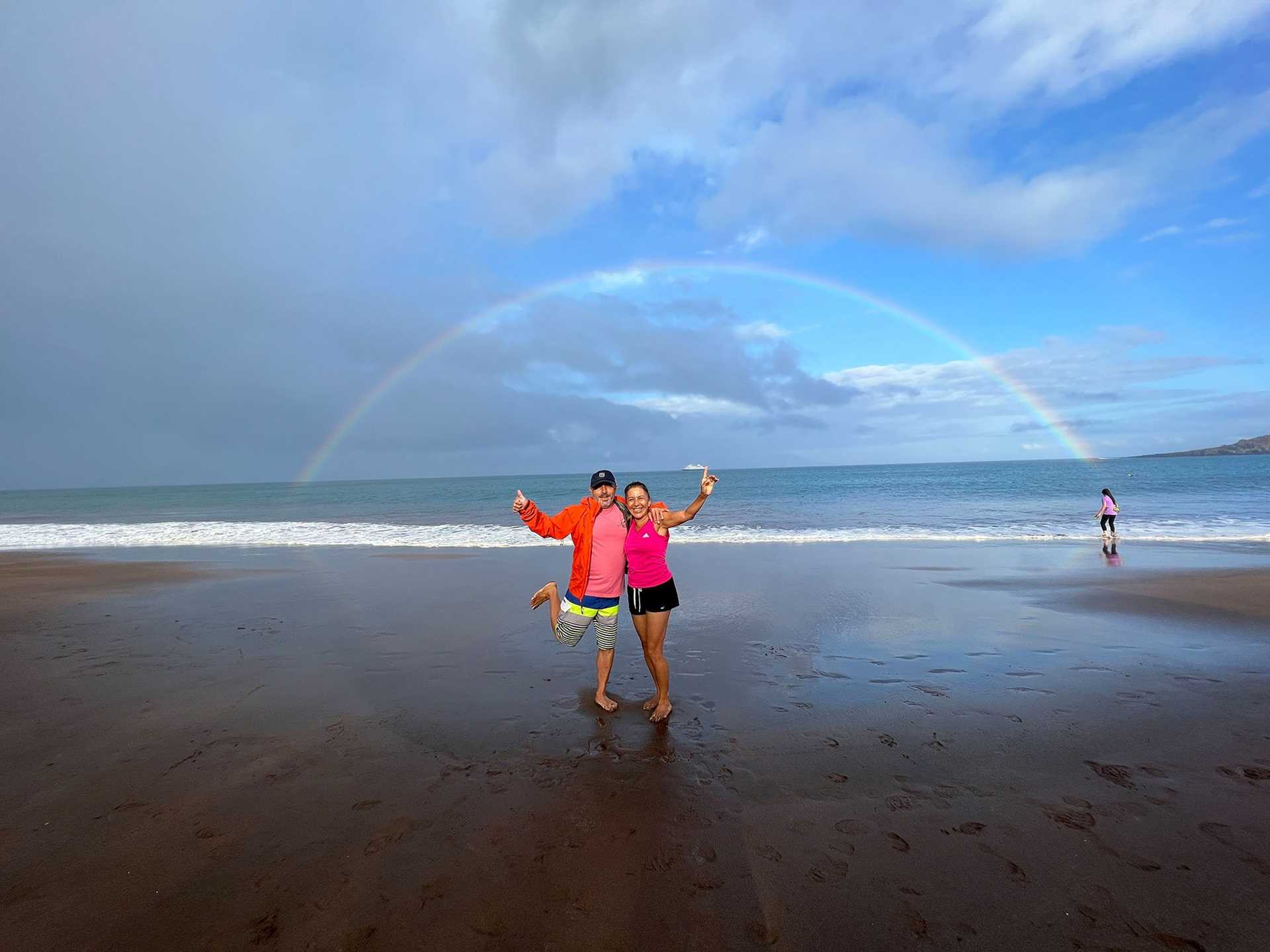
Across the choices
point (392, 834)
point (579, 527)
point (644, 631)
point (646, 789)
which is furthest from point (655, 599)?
point (392, 834)

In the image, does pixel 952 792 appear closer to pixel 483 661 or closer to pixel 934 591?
pixel 483 661

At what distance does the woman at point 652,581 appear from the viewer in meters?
5.43

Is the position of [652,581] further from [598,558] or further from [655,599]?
[598,558]

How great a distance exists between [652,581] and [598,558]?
0.59 m

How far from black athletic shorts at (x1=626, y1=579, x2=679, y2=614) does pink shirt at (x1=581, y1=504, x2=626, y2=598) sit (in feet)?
0.83

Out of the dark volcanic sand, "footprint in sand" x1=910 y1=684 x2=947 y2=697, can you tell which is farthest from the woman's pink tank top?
"footprint in sand" x1=910 y1=684 x2=947 y2=697

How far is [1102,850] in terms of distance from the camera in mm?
3346

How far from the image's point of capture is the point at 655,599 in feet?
17.9

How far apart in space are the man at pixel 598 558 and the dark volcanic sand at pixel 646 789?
27.8 inches

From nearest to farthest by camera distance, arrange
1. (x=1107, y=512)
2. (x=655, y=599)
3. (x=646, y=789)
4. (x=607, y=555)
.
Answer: (x=646, y=789) < (x=655, y=599) < (x=607, y=555) < (x=1107, y=512)

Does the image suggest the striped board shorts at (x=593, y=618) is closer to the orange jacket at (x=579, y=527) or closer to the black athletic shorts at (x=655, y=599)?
the orange jacket at (x=579, y=527)

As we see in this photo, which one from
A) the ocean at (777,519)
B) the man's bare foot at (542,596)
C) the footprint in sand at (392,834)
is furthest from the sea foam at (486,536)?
the footprint in sand at (392,834)

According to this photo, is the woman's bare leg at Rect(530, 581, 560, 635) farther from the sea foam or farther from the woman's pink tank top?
the sea foam

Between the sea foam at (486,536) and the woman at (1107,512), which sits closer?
the woman at (1107,512)
